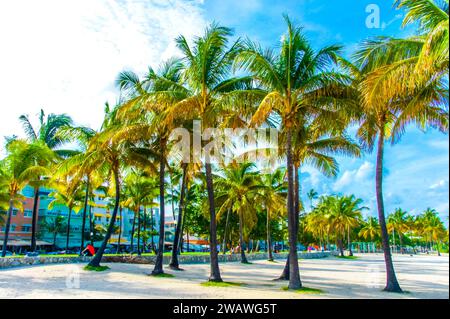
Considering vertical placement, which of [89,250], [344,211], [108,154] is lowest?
[89,250]

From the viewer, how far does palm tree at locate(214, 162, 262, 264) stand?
3009 centimetres

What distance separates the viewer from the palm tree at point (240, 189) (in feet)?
98.7

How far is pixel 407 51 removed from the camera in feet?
39.0

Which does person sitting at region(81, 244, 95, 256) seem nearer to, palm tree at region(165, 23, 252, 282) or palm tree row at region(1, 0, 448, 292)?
palm tree row at region(1, 0, 448, 292)

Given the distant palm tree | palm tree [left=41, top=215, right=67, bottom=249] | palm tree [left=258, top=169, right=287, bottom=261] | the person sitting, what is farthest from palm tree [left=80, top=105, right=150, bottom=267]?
palm tree [left=41, top=215, right=67, bottom=249]

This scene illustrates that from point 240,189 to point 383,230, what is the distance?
17.3 m

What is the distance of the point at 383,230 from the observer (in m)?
13.5

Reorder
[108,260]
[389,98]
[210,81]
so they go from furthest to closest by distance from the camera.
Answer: [108,260]
[210,81]
[389,98]

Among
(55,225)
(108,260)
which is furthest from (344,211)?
(55,225)

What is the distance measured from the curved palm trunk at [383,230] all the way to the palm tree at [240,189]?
1613 centimetres

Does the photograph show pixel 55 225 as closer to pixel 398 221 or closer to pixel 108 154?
pixel 108 154

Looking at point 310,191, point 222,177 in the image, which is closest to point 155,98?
point 222,177
